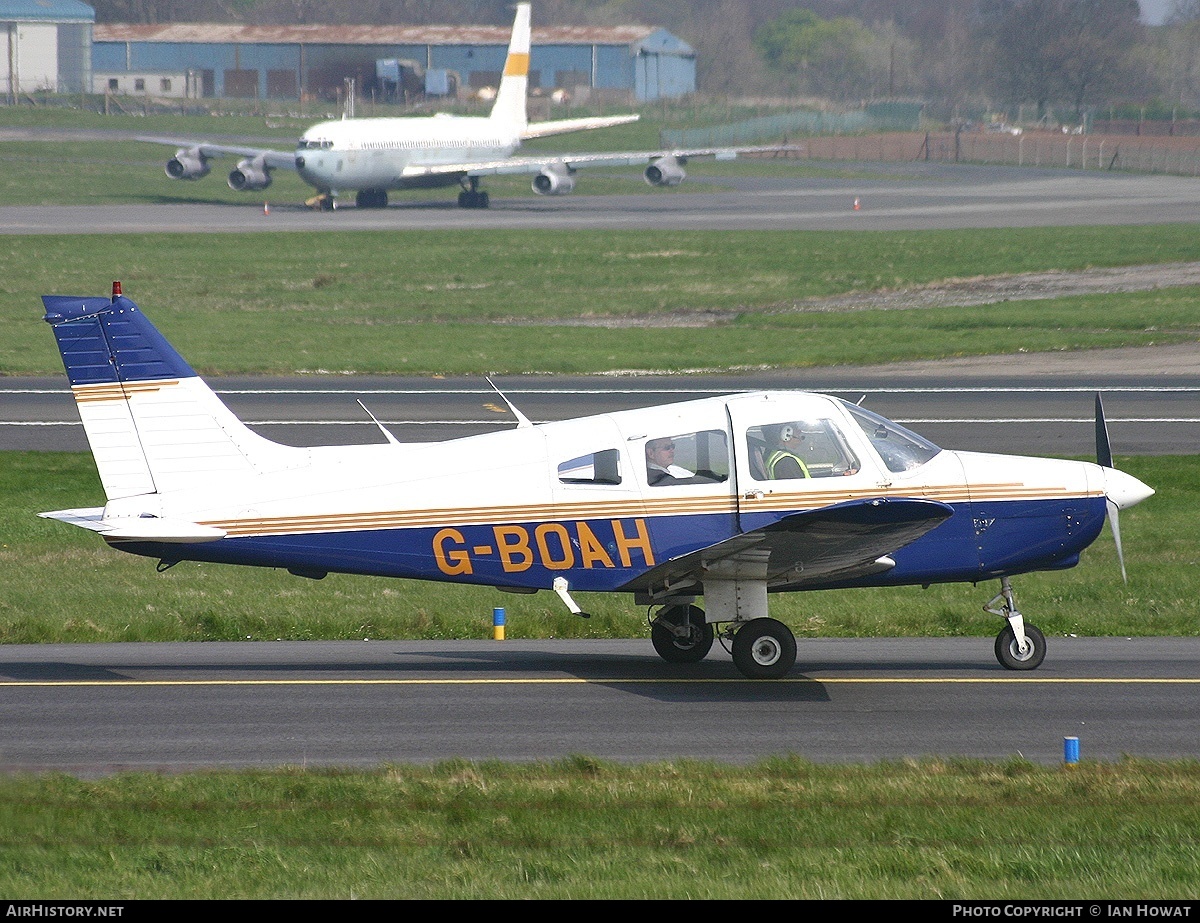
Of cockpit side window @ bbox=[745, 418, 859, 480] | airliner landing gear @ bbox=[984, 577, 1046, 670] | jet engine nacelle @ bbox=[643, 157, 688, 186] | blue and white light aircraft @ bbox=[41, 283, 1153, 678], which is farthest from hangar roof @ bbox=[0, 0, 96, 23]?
airliner landing gear @ bbox=[984, 577, 1046, 670]

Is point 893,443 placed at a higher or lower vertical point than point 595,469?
higher

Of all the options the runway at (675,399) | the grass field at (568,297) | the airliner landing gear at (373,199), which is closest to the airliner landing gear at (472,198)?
the airliner landing gear at (373,199)

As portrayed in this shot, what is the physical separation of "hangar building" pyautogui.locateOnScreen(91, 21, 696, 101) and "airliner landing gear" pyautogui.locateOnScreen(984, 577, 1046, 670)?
4242 inches

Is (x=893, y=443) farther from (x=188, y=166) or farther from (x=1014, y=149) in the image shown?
(x=1014, y=149)

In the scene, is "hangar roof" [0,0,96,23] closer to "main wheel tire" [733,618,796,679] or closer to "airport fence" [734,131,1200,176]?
"airport fence" [734,131,1200,176]

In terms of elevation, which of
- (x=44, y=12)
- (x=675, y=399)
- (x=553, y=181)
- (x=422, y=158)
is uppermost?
(x=44, y=12)

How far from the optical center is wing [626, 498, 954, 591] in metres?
11.3

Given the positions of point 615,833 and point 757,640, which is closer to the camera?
point 615,833

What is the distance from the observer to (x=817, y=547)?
469 inches

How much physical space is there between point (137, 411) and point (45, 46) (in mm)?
124321

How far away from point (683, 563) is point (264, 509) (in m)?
3.42

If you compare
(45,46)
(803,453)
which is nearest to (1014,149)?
(45,46)

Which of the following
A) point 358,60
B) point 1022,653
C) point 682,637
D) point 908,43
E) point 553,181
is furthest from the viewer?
point 908,43

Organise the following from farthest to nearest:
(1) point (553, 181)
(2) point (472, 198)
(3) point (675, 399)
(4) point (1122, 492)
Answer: (1) point (553, 181), (2) point (472, 198), (3) point (675, 399), (4) point (1122, 492)
